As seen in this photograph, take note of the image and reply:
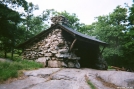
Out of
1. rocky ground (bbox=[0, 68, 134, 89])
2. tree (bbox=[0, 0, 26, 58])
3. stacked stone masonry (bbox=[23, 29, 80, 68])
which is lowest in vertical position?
rocky ground (bbox=[0, 68, 134, 89])

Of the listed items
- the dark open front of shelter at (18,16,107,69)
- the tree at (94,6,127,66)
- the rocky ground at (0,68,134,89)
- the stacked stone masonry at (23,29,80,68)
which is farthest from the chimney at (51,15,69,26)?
the tree at (94,6,127,66)

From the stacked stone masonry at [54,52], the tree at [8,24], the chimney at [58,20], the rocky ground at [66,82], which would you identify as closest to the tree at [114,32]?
the chimney at [58,20]

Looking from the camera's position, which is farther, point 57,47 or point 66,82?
point 57,47

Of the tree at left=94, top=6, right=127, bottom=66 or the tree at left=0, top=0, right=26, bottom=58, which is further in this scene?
the tree at left=94, top=6, right=127, bottom=66

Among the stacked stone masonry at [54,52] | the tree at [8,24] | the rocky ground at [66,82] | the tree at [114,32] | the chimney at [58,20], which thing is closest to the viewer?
the rocky ground at [66,82]

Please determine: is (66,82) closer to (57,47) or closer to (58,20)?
(57,47)

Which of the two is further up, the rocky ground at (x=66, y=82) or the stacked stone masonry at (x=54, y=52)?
the stacked stone masonry at (x=54, y=52)

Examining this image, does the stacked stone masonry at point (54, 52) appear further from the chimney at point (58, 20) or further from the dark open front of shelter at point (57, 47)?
the chimney at point (58, 20)

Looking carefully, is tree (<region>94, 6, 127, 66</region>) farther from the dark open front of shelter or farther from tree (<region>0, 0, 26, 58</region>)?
tree (<region>0, 0, 26, 58</region>)

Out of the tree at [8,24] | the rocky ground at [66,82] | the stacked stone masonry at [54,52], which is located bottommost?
the rocky ground at [66,82]

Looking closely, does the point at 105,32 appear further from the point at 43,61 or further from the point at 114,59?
the point at 43,61

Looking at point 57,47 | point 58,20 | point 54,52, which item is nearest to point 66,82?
point 54,52

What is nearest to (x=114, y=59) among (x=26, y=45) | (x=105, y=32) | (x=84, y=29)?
(x=105, y=32)

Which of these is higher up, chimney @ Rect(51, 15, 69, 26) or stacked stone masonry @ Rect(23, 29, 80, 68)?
chimney @ Rect(51, 15, 69, 26)
